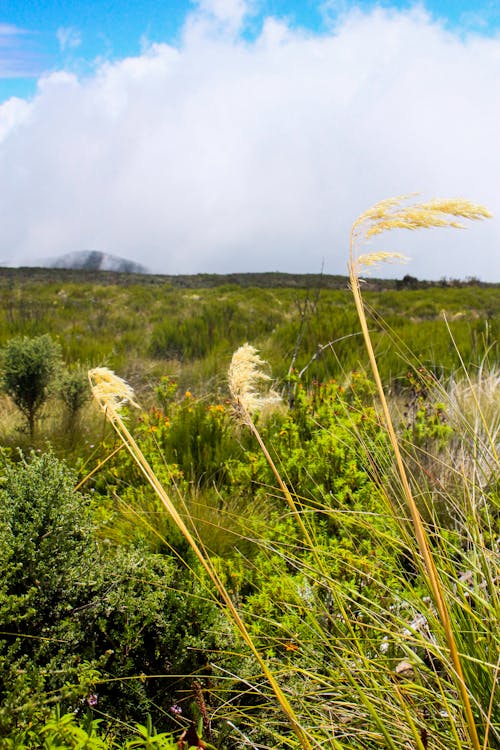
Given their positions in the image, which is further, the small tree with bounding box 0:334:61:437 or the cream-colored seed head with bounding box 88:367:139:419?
the small tree with bounding box 0:334:61:437

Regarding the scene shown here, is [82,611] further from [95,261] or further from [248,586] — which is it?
[95,261]

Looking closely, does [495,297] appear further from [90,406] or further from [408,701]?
[408,701]

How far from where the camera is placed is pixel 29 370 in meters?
4.82

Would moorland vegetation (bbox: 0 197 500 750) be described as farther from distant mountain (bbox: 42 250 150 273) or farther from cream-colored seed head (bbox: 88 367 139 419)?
distant mountain (bbox: 42 250 150 273)

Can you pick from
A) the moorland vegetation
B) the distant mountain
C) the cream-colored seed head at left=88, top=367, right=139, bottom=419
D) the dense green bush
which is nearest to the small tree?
the moorland vegetation

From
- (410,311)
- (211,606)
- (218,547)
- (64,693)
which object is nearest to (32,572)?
(64,693)

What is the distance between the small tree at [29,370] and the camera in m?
4.77

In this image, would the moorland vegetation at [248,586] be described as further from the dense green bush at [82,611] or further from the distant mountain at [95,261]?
the distant mountain at [95,261]

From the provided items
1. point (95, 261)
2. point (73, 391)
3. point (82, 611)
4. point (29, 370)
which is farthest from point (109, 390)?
point (95, 261)

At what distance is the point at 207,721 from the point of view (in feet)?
5.20

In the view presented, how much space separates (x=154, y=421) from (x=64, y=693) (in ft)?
10.7

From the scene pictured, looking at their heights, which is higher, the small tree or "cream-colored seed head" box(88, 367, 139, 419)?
"cream-colored seed head" box(88, 367, 139, 419)

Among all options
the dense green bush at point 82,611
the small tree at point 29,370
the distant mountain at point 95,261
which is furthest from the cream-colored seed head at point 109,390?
the distant mountain at point 95,261

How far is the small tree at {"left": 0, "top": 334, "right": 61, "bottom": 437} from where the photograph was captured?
4.77 meters
